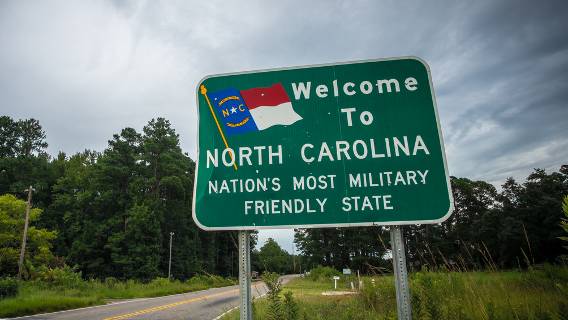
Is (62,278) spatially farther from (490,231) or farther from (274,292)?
(490,231)

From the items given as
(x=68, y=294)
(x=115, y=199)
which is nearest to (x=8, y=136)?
(x=115, y=199)

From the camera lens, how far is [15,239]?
29.9 meters

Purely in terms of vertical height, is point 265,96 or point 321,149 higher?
point 265,96

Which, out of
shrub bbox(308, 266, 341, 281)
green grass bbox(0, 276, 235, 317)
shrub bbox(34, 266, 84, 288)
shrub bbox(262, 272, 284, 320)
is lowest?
shrub bbox(308, 266, 341, 281)

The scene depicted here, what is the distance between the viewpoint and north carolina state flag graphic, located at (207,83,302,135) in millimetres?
2455

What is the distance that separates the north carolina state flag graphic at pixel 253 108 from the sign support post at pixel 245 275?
2.49 feet

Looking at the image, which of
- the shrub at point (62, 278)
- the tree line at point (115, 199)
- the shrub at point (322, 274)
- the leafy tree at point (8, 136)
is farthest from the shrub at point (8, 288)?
the leafy tree at point (8, 136)

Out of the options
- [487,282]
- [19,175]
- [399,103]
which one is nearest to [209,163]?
[399,103]

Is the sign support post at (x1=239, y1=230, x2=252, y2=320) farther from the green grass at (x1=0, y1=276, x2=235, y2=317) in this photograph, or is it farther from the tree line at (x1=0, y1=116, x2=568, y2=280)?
the tree line at (x1=0, y1=116, x2=568, y2=280)

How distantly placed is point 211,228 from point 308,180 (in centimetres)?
73

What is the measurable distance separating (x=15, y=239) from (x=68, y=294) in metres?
17.9

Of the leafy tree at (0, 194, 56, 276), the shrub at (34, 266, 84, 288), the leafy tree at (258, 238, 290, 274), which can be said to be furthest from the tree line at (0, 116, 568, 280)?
the leafy tree at (258, 238, 290, 274)

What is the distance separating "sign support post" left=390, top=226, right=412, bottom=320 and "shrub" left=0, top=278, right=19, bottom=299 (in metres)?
17.5

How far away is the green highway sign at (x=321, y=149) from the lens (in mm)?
2203
